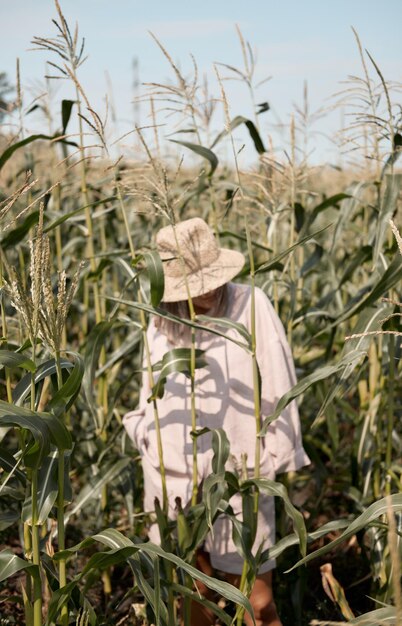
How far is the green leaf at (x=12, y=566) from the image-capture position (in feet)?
6.15

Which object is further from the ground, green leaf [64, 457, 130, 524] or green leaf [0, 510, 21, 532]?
green leaf [0, 510, 21, 532]

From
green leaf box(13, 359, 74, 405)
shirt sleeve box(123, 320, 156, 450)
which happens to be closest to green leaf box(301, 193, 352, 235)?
shirt sleeve box(123, 320, 156, 450)

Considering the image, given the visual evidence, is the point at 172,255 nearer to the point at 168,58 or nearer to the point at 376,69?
the point at 168,58

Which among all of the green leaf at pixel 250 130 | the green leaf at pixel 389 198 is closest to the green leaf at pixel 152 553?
the green leaf at pixel 389 198

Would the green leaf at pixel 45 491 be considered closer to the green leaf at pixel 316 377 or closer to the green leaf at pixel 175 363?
the green leaf at pixel 175 363

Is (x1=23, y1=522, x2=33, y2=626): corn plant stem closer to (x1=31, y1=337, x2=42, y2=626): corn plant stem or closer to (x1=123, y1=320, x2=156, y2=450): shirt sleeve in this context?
(x1=31, y1=337, x2=42, y2=626): corn plant stem

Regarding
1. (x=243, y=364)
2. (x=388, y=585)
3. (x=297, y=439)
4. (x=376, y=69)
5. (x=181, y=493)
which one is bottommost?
(x=388, y=585)

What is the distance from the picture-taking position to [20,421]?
1770mm

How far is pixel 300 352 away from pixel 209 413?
3.02ft

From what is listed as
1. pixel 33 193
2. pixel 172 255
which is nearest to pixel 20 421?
pixel 172 255

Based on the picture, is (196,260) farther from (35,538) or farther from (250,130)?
(35,538)

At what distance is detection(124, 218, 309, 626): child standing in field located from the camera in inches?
→ 104

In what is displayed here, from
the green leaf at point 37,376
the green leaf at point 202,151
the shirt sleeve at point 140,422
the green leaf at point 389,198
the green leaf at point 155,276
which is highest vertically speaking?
the green leaf at point 202,151

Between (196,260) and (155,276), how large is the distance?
0.98 feet
